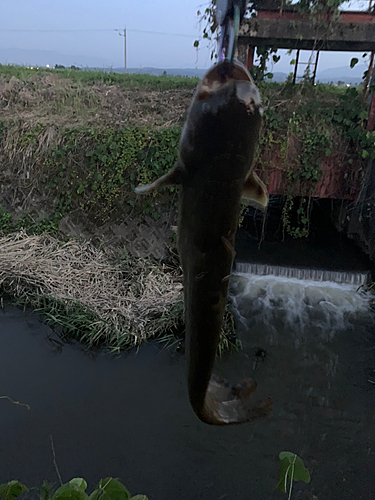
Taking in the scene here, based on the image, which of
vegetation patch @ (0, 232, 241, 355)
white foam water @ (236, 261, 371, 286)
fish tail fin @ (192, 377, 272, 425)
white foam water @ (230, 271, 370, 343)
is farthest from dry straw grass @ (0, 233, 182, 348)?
fish tail fin @ (192, 377, 272, 425)

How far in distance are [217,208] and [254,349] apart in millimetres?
4290

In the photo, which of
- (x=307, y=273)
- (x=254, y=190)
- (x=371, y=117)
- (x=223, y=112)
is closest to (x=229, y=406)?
(x=254, y=190)

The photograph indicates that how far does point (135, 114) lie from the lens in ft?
22.8

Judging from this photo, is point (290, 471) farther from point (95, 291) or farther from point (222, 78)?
point (95, 291)

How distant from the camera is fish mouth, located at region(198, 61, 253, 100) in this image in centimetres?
96

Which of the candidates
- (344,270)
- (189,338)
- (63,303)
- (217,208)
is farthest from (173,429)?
(344,270)

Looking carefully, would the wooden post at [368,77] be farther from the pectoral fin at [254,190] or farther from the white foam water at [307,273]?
the pectoral fin at [254,190]

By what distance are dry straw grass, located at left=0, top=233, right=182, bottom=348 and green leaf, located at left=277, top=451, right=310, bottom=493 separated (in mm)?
3288

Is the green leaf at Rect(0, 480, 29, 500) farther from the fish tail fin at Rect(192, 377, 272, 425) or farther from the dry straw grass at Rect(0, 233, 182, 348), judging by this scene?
the dry straw grass at Rect(0, 233, 182, 348)

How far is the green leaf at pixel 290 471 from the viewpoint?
5.22 ft

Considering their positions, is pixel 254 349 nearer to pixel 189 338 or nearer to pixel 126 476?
pixel 126 476

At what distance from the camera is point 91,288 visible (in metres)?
5.48

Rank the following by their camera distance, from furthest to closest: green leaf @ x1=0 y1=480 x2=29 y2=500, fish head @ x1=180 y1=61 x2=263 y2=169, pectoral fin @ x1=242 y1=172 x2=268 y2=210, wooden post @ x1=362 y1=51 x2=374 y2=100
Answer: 1. wooden post @ x1=362 y1=51 x2=374 y2=100
2. green leaf @ x1=0 y1=480 x2=29 y2=500
3. pectoral fin @ x1=242 y1=172 x2=268 y2=210
4. fish head @ x1=180 y1=61 x2=263 y2=169

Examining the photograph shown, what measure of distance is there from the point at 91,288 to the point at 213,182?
483 cm
